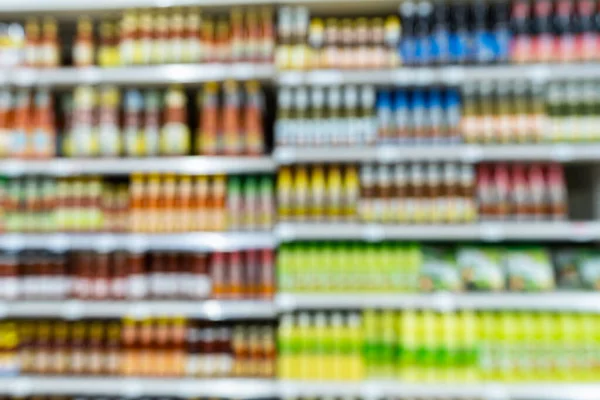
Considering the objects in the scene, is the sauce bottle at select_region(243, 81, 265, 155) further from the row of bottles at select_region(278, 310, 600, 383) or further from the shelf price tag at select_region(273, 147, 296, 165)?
the row of bottles at select_region(278, 310, 600, 383)

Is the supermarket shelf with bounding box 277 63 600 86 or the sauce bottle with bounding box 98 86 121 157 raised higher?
the supermarket shelf with bounding box 277 63 600 86

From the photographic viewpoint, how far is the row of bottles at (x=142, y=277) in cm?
261

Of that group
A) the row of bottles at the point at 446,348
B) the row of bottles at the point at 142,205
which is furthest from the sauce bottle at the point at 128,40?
the row of bottles at the point at 446,348

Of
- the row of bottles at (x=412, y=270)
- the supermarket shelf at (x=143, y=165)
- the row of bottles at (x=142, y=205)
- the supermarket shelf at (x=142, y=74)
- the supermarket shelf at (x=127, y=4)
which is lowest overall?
the row of bottles at (x=412, y=270)

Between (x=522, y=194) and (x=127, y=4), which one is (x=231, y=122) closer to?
(x=127, y=4)

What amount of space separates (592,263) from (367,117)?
124 cm

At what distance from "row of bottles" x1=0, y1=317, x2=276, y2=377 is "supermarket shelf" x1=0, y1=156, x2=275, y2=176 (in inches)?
28.1

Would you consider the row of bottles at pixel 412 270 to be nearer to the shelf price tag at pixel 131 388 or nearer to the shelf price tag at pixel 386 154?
the shelf price tag at pixel 386 154

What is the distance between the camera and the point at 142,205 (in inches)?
104

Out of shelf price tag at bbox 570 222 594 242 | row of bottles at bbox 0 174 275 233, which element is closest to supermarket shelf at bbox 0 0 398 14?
row of bottles at bbox 0 174 275 233

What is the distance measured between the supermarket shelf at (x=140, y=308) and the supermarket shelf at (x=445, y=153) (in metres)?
0.69

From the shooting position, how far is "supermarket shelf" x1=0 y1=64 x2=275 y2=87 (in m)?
2.57

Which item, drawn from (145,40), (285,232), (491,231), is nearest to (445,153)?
(491,231)

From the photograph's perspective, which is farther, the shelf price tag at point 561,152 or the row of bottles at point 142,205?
the row of bottles at point 142,205
